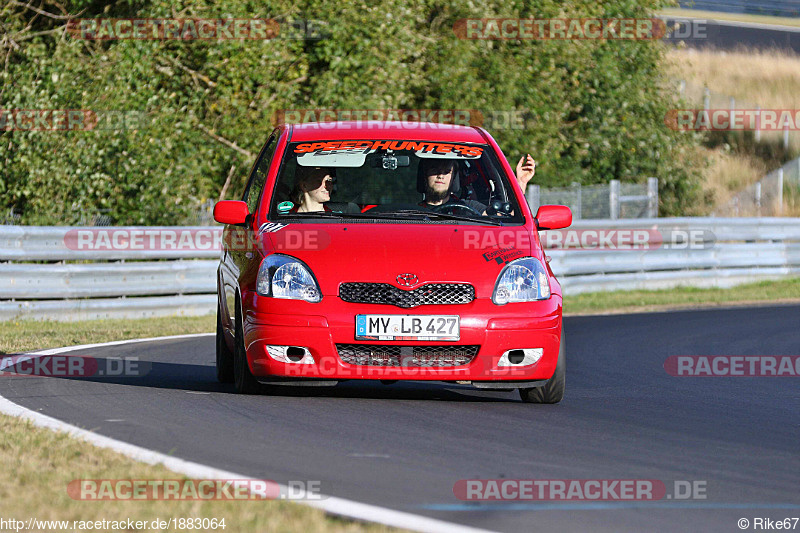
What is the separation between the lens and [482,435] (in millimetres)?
6836

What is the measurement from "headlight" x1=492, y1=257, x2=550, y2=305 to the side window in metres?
1.92

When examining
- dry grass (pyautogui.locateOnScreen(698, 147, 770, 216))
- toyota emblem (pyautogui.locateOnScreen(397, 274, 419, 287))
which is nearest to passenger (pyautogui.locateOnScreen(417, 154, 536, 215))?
toyota emblem (pyautogui.locateOnScreen(397, 274, 419, 287))

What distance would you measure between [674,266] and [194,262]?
8283 mm

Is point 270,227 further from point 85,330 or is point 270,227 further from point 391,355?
point 85,330

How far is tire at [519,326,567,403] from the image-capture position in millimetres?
8133

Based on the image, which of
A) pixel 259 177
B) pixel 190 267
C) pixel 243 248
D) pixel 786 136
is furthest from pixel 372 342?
pixel 786 136

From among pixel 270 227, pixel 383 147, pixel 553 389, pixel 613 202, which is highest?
pixel 383 147

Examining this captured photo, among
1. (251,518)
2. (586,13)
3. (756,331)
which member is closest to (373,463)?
(251,518)

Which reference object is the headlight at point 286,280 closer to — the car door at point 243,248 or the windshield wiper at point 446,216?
the car door at point 243,248

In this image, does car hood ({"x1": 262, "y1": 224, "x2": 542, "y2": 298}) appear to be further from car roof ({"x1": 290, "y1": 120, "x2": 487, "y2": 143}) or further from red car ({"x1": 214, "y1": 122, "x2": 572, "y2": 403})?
car roof ({"x1": 290, "y1": 120, "x2": 487, "y2": 143})

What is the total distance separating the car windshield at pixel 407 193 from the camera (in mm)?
8539

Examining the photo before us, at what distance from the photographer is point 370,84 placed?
→ 22.4 metres

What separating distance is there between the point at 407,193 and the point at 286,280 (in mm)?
1458

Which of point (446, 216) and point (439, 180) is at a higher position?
point (439, 180)
